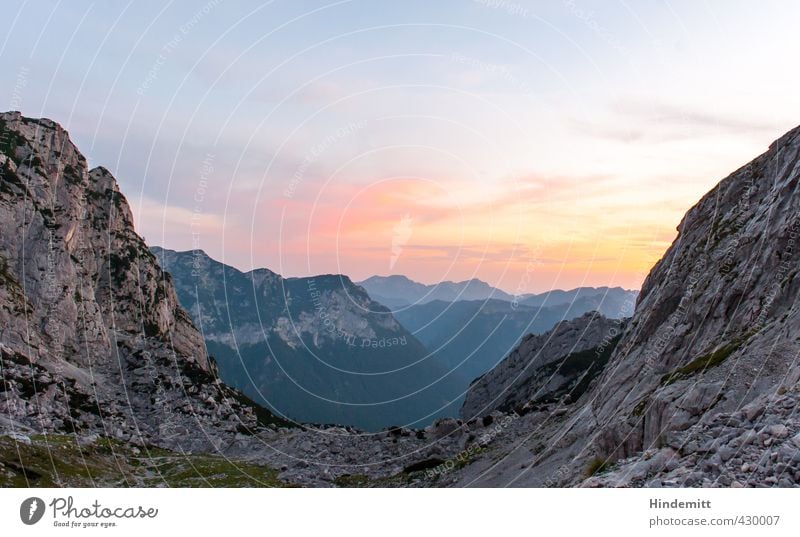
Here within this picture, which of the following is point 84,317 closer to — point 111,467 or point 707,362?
point 111,467

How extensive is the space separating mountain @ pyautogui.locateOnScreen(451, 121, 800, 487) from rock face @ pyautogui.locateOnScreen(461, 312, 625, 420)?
46.5 meters

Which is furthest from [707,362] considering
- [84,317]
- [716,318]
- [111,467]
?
[84,317]

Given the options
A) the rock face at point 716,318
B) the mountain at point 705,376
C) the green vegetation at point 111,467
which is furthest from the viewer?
the green vegetation at point 111,467

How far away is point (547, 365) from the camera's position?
155375mm

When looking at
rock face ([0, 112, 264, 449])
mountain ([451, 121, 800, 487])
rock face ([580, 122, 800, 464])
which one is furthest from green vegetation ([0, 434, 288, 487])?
rock face ([580, 122, 800, 464])

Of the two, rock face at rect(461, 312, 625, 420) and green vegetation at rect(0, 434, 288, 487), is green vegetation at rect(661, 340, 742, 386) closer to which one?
green vegetation at rect(0, 434, 288, 487)

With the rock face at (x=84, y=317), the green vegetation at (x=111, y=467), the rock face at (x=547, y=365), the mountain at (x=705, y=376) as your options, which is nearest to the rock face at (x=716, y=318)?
the mountain at (x=705, y=376)

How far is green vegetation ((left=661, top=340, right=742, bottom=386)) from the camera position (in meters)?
41.0

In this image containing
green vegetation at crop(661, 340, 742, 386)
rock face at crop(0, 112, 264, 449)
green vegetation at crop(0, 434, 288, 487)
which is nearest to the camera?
green vegetation at crop(661, 340, 742, 386)

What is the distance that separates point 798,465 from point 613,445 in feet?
66.7

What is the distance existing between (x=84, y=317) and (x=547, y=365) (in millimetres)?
116963

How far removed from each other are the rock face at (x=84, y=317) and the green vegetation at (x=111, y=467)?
36.4 ft

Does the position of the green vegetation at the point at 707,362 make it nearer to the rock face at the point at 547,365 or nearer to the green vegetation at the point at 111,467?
the green vegetation at the point at 111,467

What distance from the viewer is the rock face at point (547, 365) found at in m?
137
